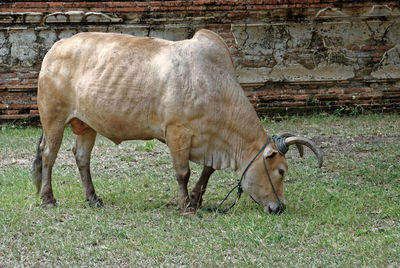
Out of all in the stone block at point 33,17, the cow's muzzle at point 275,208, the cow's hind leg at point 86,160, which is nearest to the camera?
the cow's muzzle at point 275,208

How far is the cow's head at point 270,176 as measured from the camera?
560cm

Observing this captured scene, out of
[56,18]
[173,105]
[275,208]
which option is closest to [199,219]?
[275,208]

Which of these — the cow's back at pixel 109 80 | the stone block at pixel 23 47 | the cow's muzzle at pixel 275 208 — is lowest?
the stone block at pixel 23 47

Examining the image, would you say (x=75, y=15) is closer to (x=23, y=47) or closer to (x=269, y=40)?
(x=23, y=47)

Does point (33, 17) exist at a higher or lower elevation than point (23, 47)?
higher

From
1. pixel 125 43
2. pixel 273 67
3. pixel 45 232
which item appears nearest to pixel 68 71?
pixel 125 43

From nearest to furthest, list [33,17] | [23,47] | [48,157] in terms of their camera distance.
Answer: [48,157] < [33,17] < [23,47]

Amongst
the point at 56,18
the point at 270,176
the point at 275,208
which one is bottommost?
the point at 56,18

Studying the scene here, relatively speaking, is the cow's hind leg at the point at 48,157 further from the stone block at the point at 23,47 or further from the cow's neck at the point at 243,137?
the stone block at the point at 23,47

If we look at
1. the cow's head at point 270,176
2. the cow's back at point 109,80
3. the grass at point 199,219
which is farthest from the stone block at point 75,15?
the cow's head at point 270,176

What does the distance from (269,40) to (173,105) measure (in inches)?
252

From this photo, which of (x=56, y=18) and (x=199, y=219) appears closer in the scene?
(x=199, y=219)

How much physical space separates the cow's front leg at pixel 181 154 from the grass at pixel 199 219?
0.45 ft

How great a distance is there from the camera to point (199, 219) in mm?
5465
